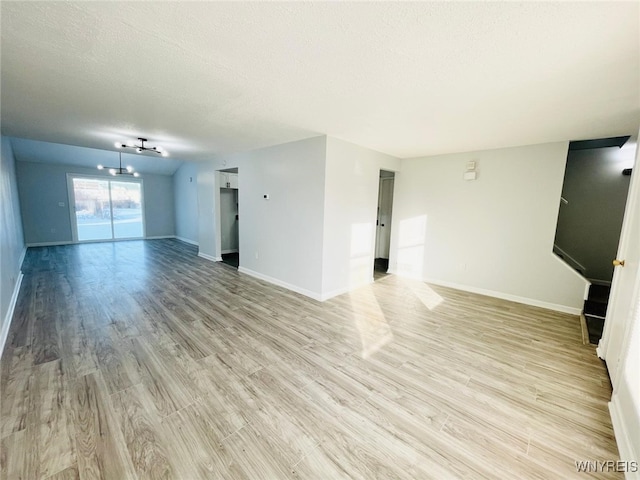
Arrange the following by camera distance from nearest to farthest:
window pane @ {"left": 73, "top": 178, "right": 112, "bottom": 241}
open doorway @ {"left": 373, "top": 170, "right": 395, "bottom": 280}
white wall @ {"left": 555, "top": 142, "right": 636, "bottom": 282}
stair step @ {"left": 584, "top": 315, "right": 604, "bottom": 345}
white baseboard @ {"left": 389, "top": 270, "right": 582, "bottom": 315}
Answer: stair step @ {"left": 584, "top": 315, "right": 604, "bottom": 345}, white baseboard @ {"left": 389, "top": 270, "right": 582, "bottom": 315}, white wall @ {"left": 555, "top": 142, "right": 636, "bottom": 282}, open doorway @ {"left": 373, "top": 170, "right": 395, "bottom": 280}, window pane @ {"left": 73, "top": 178, "right": 112, "bottom": 241}

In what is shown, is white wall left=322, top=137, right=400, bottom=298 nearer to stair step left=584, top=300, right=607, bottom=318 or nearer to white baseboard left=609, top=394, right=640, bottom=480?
white baseboard left=609, top=394, right=640, bottom=480

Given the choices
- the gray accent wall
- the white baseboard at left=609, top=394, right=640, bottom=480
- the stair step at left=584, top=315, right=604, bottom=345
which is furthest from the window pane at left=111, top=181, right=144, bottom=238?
the stair step at left=584, top=315, right=604, bottom=345

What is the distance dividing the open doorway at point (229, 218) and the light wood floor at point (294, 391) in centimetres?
311

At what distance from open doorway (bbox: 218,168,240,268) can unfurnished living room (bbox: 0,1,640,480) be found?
4.43 feet

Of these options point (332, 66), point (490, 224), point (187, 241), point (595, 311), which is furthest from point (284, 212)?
point (187, 241)

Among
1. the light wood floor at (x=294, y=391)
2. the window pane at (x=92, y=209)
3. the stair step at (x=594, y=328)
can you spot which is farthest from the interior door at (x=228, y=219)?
the stair step at (x=594, y=328)

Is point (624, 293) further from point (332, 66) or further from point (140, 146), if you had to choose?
point (140, 146)

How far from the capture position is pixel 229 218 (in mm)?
6934

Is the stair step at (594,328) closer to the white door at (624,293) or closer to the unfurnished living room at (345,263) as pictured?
the unfurnished living room at (345,263)

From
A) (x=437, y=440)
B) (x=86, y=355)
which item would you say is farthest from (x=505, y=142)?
(x=86, y=355)

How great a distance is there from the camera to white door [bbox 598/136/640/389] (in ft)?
6.36

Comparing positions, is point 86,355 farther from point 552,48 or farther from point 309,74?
point 552,48

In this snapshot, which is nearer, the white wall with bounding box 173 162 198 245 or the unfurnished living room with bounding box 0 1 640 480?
the unfurnished living room with bounding box 0 1 640 480

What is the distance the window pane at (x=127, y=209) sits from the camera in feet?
27.3
